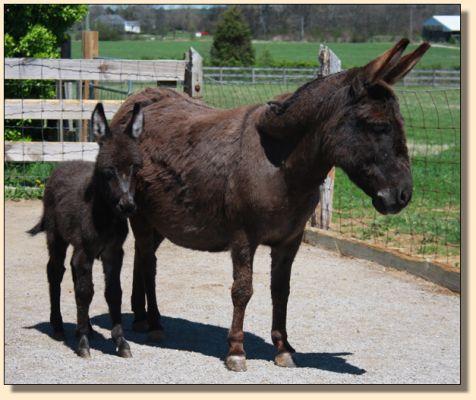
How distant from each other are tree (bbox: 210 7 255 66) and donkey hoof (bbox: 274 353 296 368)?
137 feet

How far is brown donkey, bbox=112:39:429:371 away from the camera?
5629mm

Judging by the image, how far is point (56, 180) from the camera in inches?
271

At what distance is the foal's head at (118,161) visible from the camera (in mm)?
6105

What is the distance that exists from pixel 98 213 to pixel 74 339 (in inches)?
47.3

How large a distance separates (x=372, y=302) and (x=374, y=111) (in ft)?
10.5

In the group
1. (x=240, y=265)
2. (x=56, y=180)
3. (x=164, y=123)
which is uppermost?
(x=164, y=123)

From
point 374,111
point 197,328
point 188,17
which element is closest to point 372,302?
point 197,328

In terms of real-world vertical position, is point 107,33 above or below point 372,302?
above

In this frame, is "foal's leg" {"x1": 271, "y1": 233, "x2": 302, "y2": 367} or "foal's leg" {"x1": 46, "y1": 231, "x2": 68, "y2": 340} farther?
"foal's leg" {"x1": 46, "y1": 231, "x2": 68, "y2": 340}

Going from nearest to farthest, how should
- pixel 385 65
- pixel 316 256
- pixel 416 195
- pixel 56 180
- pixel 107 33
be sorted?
pixel 385 65 → pixel 56 180 → pixel 316 256 → pixel 416 195 → pixel 107 33

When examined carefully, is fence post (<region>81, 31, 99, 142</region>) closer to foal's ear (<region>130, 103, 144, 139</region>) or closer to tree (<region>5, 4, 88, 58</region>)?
tree (<region>5, 4, 88, 58</region>)

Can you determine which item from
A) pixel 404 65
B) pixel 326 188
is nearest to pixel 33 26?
pixel 326 188

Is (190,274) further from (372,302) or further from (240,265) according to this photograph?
(240,265)

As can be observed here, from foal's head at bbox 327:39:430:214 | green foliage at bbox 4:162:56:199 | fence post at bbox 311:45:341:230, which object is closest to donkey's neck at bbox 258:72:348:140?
foal's head at bbox 327:39:430:214
